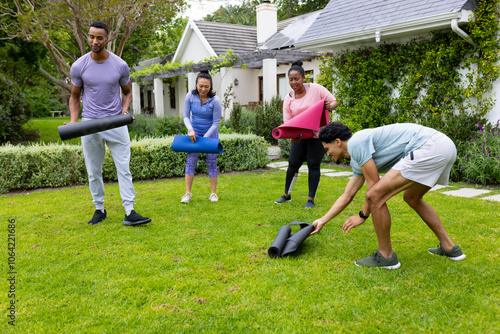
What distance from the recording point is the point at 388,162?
3.14 m

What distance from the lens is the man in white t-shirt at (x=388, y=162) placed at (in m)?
2.91

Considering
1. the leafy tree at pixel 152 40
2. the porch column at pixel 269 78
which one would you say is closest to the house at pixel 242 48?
the leafy tree at pixel 152 40

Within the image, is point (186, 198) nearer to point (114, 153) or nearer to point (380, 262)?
point (114, 153)

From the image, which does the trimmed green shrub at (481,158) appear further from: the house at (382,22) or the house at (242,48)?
the house at (242,48)

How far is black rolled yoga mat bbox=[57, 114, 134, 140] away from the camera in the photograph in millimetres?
3959

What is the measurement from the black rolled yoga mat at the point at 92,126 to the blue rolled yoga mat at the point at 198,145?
106 cm

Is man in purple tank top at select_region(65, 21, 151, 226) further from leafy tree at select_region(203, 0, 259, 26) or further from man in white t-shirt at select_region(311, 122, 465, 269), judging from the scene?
leafy tree at select_region(203, 0, 259, 26)

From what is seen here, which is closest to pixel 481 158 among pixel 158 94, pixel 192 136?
pixel 192 136

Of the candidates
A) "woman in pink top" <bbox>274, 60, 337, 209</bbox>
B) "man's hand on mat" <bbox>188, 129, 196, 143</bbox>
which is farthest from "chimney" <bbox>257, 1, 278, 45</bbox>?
"man's hand on mat" <bbox>188, 129, 196, 143</bbox>

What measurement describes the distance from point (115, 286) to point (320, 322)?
1.59 m

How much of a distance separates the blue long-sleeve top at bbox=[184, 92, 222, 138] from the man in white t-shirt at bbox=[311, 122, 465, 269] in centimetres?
265

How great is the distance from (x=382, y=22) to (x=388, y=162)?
21.0 ft

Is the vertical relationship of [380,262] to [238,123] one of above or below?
below

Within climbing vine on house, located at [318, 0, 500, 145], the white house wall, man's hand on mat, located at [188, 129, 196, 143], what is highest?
the white house wall
